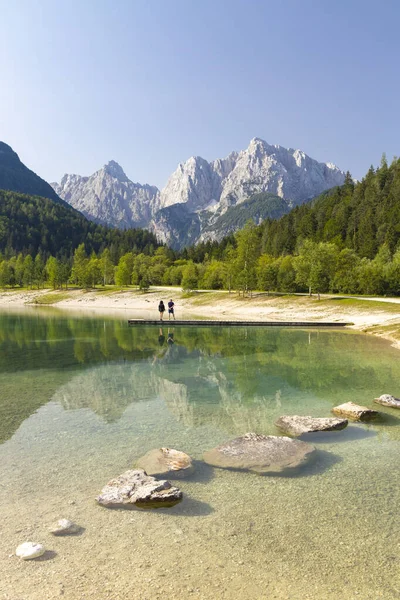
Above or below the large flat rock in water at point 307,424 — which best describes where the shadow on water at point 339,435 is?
below

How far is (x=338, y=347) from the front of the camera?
3322cm

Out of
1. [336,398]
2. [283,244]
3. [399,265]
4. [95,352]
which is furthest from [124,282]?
[336,398]

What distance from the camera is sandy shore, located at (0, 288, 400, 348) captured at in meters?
52.1

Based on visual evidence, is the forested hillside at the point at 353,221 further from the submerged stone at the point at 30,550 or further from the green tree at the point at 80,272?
the submerged stone at the point at 30,550

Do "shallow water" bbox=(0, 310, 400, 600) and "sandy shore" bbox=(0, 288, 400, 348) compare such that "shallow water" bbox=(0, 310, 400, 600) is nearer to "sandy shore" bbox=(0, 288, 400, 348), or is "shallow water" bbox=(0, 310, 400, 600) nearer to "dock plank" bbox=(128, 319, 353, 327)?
"sandy shore" bbox=(0, 288, 400, 348)

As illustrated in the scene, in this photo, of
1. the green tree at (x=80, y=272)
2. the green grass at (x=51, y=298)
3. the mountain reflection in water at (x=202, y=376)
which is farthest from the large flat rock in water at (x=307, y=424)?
the green tree at (x=80, y=272)

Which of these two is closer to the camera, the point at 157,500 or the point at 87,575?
the point at 87,575

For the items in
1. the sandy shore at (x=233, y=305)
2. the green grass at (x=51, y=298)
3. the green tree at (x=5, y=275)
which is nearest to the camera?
the sandy shore at (x=233, y=305)

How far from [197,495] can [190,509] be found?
636 mm

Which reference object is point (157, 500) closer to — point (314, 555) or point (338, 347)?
point (314, 555)

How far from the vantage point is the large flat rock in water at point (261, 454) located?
10609 millimetres

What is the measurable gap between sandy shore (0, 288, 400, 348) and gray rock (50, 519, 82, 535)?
3255 centimetres

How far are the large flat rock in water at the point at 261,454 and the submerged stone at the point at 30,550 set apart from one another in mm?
5028

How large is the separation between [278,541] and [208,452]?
447 cm
